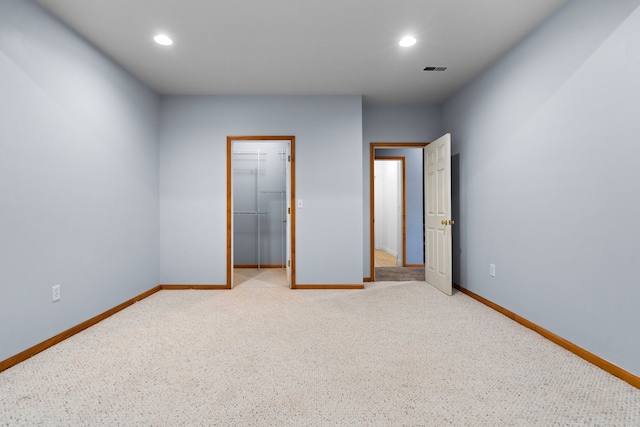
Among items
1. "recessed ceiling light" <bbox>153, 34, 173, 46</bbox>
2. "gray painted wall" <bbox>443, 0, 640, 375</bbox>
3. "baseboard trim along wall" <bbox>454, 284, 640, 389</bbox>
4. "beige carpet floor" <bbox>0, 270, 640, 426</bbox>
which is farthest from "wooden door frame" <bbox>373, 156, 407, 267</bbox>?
"recessed ceiling light" <bbox>153, 34, 173, 46</bbox>

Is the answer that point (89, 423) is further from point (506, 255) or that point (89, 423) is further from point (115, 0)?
point (506, 255)

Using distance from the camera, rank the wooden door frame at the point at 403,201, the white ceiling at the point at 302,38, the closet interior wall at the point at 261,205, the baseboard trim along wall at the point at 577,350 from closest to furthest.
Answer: the baseboard trim along wall at the point at 577,350, the white ceiling at the point at 302,38, the closet interior wall at the point at 261,205, the wooden door frame at the point at 403,201

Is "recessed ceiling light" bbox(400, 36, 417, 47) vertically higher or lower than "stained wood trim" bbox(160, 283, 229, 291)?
higher

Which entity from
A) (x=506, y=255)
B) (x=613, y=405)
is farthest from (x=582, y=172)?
(x=613, y=405)

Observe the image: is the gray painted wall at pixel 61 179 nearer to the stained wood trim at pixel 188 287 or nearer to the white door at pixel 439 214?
the stained wood trim at pixel 188 287

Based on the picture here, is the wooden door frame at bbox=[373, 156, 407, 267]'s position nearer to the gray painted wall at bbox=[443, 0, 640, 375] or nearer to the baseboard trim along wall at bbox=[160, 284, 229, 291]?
the gray painted wall at bbox=[443, 0, 640, 375]

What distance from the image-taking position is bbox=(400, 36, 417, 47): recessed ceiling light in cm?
275

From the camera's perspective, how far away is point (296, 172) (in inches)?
160

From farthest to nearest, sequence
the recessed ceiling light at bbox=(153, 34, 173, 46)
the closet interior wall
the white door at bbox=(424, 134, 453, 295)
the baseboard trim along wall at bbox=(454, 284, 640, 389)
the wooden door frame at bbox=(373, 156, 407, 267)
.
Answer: the wooden door frame at bbox=(373, 156, 407, 267) → the closet interior wall → the white door at bbox=(424, 134, 453, 295) → the recessed ceiling light at bbox=(153, 34, 173, 46) → the baseboard trim along wall at bbox=(454, 284, 640, 389)

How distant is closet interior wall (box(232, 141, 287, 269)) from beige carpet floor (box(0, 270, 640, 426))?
2.62m

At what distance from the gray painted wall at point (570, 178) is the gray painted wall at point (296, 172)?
5.29ft

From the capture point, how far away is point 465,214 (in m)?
3.80

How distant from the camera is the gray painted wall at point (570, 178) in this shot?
6.11 ft

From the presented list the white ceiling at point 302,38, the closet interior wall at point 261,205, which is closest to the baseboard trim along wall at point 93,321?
the closet interior wall at point 261,205
